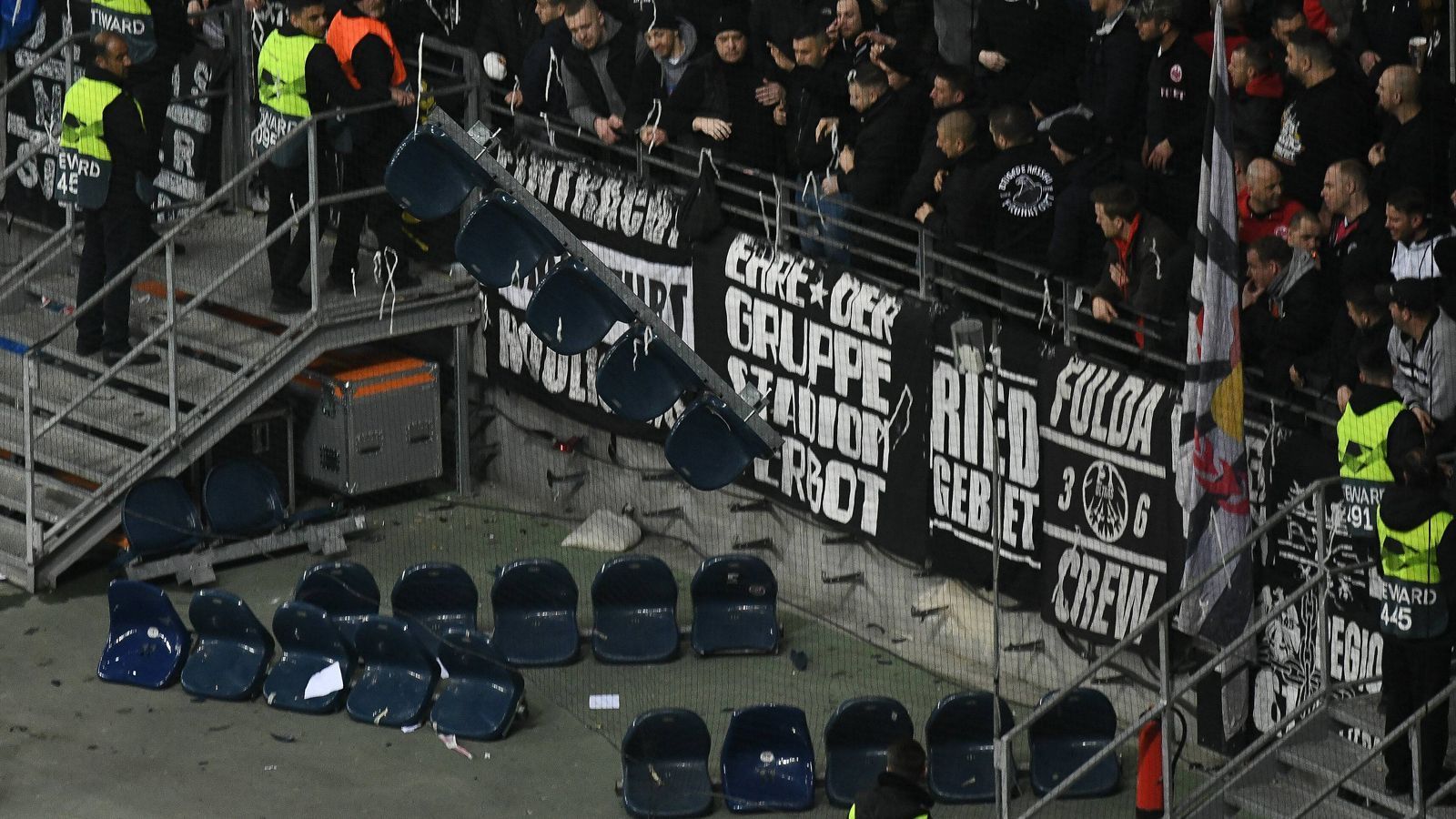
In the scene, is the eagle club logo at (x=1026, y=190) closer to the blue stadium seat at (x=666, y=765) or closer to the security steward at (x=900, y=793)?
the blue stadium seat at (x=666, y=765)

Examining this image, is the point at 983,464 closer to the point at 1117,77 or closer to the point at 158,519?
the point at 1117,77

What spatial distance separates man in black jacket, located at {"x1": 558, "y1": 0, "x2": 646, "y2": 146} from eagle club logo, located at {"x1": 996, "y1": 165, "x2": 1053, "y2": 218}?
3140mm

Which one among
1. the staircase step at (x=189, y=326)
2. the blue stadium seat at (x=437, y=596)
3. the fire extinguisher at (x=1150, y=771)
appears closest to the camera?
the fire extinguisher at (x=1150, y=771)

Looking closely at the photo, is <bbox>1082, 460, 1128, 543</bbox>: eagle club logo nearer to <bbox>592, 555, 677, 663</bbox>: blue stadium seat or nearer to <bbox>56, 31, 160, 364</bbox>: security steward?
<bbox>592, 555, 677, 663</bbox>: blue stadium seat

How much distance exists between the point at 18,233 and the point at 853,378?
740 centimetres

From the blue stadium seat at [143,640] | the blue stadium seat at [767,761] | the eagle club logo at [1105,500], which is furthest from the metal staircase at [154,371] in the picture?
the eagle club logo at [1105,500]

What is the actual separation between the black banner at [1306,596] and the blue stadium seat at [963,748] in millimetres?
1440

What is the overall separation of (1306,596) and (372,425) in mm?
6620

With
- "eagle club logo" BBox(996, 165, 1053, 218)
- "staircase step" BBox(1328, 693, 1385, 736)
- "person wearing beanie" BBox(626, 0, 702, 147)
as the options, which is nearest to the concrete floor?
"staircase step" BBox(1328, 693, 1385, 736)

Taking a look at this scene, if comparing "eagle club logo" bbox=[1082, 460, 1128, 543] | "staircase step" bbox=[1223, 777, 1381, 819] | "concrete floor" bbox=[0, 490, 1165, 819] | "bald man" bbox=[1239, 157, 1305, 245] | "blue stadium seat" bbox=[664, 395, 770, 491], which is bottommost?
"concrete floor" bbox=[0, 490, 1165, 819]

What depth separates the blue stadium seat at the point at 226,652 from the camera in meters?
15.6

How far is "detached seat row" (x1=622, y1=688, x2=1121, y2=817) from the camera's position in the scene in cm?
1416

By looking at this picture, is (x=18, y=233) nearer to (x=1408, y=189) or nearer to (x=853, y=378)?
(x=853, y=378)

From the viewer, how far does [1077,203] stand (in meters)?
15.0
